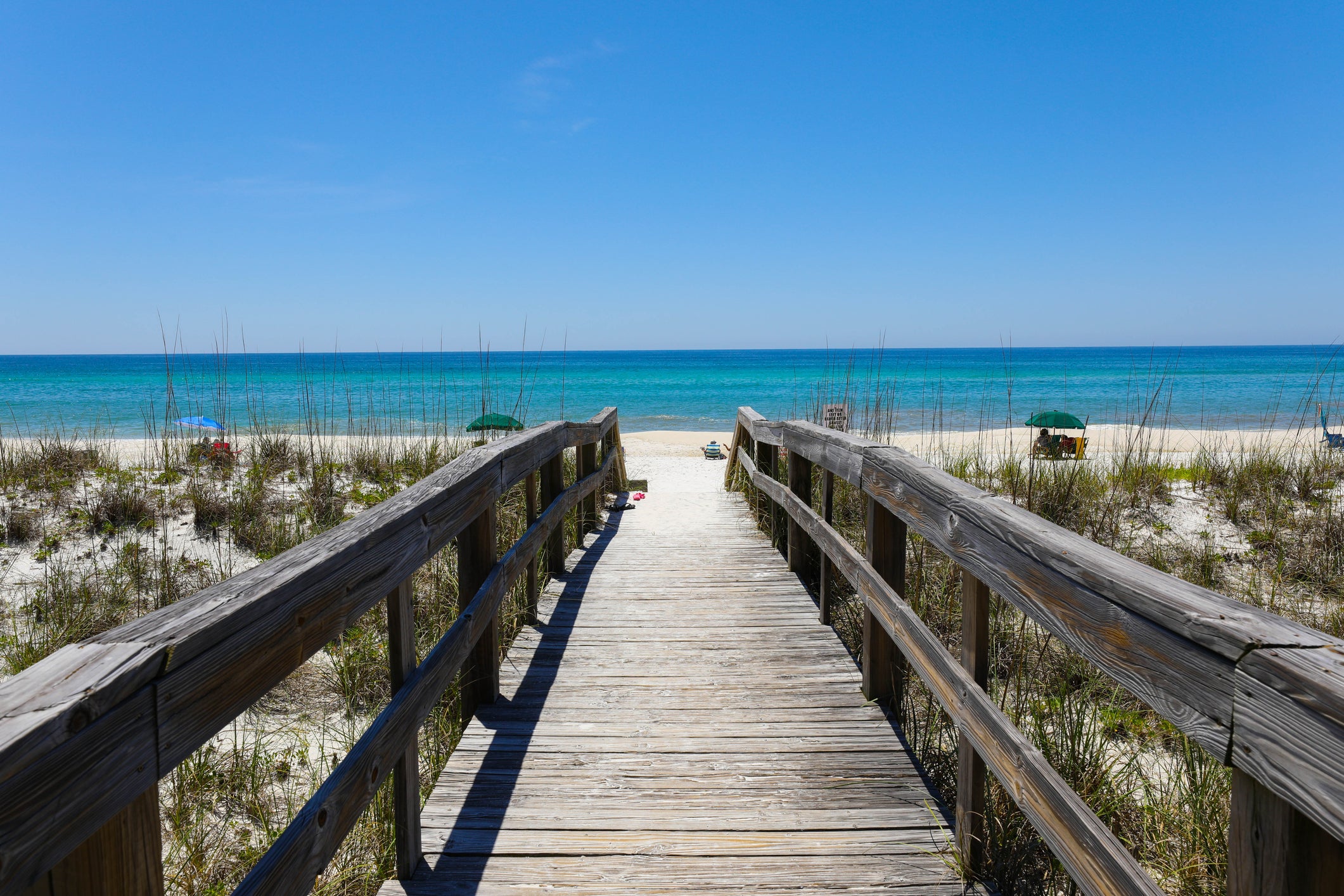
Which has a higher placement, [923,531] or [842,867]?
[923,531]

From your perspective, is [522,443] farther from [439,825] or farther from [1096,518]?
[1096,518]

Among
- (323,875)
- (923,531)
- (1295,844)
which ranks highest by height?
(923,531)

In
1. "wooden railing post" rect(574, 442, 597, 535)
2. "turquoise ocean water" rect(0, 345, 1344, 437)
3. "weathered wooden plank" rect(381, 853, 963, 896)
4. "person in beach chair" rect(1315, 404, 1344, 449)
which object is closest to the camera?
"weathered wooden plank" rect(381, 853, 963, 896)

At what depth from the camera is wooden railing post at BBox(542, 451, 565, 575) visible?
456cm

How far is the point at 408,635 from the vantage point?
208cm

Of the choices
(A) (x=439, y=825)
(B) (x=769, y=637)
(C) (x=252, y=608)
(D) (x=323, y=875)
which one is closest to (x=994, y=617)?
(B) (x=769, y=637)

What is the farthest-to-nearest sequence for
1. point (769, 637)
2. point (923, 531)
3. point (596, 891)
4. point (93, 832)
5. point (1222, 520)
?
point (1222, 520) → point (769, 637) → point (923, 531) → point (596, 891) → point (93, 832)

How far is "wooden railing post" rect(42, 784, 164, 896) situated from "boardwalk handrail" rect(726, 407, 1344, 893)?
4.74 feet

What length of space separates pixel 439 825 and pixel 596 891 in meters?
0.58

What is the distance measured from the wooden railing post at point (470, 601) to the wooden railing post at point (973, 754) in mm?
1722

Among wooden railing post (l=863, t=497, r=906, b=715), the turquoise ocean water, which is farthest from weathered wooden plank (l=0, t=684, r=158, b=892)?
the turquoise ocean water

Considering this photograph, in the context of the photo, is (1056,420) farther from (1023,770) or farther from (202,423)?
(202,423)

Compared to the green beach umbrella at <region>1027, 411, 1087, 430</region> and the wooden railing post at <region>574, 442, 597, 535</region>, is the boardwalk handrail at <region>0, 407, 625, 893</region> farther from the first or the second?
the green beach umbrella at <region>1027, 411, 1087, 430</region>

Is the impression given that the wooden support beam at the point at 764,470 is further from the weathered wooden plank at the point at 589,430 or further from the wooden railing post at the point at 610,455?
the wooden railing post at the point at 610,455
